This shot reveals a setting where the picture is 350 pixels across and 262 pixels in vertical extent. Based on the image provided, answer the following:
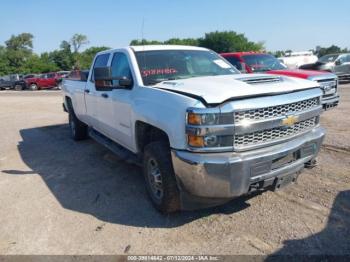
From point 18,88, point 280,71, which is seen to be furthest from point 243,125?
point 18,88

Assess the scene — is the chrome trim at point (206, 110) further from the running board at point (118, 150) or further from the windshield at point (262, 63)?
the windshield at point (262, 63)

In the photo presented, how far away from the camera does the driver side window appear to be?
4.93m

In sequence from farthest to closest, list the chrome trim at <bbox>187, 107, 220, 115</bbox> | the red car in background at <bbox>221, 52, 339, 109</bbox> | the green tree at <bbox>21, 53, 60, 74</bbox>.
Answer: the green tree at <bbox>21, 53, 60, 74</bbox> < the red car in background at <bbox>221, 52, 339, 109</bbox> < the chrome trim at <bbox>187, 107, 220, 115</bbox>

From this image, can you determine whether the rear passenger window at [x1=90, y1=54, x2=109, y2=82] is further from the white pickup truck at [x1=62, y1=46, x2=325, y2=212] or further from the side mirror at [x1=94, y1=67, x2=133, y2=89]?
the side mirror at [x1=94, y1=67, x2=133, y2=89]

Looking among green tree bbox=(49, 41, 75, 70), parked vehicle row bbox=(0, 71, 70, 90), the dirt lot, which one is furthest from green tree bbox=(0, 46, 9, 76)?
the dirt lot

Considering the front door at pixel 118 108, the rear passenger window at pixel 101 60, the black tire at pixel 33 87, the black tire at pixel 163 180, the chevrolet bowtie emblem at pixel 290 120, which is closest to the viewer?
the chevrolet bowtie emblem at pixel 290 120

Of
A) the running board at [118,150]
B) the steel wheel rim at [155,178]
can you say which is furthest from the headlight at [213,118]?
the running board at [118,150]

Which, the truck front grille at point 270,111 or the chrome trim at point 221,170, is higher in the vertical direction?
the truck front grille at point 270,111

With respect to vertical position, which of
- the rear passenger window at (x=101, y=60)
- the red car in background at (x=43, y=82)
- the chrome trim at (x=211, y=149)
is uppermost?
the rear passenger window at (x=101, y=60)

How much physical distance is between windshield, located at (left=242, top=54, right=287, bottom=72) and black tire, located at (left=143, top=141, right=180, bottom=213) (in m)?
7.01

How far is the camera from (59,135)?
30.3 feet

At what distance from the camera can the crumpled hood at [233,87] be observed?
349cm

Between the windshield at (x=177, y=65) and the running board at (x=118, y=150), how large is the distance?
998 millimetres

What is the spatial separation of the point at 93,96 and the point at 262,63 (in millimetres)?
6166
